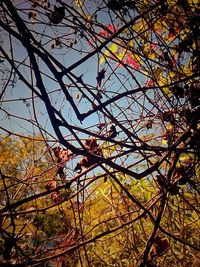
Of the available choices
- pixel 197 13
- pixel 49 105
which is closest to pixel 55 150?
pixel 49 105

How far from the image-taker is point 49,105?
32.3 inches

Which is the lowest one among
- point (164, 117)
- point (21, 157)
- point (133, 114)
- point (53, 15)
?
point (164, 117)

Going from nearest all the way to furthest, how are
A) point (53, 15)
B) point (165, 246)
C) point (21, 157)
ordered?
point (53, 15) < point (165, 246) < point (21, 157)

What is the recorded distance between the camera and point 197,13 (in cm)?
159

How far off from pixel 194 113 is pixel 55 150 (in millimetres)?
928

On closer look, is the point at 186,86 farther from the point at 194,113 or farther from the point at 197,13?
the point at 197,13

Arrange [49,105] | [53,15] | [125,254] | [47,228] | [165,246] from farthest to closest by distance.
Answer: [47,228]
[125,254]
[165,246]
[53,15]
[49,105]

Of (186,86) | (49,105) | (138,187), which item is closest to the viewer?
(49,105)

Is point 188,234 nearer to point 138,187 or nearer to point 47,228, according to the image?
point 138,187

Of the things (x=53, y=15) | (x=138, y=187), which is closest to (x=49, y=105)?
(x=53, y=15)

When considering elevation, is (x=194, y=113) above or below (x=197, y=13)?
below

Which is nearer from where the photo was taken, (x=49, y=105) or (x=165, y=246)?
(x=49, y=105)

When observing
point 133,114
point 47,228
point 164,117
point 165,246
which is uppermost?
point 47,228

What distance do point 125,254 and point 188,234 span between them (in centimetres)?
85
